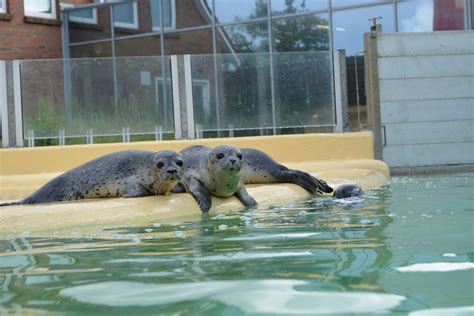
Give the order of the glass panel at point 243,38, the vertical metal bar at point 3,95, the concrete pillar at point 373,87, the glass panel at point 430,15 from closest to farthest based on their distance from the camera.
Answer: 1. the vertical metal bar at point 3,95
2. the concrete pillar at point 373,87
3. the glass panel at point 430,15
4. the glass panel at point 243,38

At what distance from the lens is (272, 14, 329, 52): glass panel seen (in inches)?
679

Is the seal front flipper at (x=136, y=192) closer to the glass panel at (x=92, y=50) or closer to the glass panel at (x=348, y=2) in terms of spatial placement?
the glass panel at (x=348, y=2)

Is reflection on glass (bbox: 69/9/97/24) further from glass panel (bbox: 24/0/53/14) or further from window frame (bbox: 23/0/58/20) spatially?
glass panel (bbox: 24/0/53/14)

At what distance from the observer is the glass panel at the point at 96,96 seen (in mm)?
11320

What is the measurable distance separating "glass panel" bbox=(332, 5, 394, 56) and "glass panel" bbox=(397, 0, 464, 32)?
324 millimetres

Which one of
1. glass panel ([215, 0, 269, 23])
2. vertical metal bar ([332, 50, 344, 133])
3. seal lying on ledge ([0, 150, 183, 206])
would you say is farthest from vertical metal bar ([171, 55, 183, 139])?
glass panel ([215, 0, 269, 23])

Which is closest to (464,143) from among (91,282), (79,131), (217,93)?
(217,93)

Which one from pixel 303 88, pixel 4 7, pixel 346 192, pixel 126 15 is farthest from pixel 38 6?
pixel 346 192

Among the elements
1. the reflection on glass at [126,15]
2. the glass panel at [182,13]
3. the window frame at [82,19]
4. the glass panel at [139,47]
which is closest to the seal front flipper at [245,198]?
the glass panel at [182,13]

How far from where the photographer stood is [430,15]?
15898mm

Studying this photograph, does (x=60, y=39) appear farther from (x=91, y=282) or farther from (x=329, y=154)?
(x=91, y=282)

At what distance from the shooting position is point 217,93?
463 inches

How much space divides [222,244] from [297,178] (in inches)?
152

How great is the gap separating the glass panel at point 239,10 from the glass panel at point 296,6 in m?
0.29
